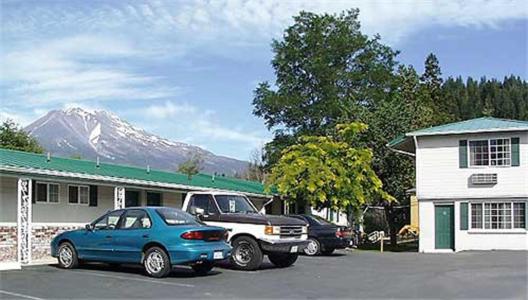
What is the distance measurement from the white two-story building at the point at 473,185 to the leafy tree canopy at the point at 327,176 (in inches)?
96.0

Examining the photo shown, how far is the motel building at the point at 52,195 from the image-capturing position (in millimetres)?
19500

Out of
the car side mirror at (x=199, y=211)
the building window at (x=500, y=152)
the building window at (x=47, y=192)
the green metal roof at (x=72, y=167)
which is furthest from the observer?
the building window at (x=500, y=152)

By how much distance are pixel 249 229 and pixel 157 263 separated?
291 centimetres

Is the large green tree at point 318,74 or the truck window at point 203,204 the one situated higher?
the large green tree at point 318,74

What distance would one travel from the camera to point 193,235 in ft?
51.9

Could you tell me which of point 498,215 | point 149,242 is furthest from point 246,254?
point 498,215

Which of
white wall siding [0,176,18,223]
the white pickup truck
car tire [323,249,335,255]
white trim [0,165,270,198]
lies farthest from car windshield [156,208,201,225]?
car tire [323,249,335,255]

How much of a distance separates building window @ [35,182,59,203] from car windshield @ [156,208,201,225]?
7012 millimetres

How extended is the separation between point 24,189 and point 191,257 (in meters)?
6.42

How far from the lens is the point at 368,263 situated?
72.9 feet

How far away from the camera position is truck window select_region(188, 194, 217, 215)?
62.0ft

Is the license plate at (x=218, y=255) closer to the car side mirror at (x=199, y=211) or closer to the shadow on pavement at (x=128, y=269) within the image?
the shadow on pavement at (x=128, y=269)

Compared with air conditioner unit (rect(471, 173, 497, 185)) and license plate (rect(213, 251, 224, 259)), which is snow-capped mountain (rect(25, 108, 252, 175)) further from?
license plate (rect(213, 251, 224, 259))

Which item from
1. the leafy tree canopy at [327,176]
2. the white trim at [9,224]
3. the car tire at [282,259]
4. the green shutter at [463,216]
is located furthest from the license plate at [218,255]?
the green shutter at [463,216]
